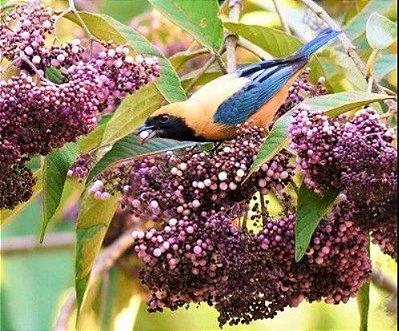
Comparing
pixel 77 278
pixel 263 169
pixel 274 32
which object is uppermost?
pixel 274 32

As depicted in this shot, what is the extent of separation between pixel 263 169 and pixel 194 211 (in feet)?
0.51

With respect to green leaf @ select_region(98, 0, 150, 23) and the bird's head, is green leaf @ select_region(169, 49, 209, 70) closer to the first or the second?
the bird's head

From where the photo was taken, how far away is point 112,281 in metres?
3.75

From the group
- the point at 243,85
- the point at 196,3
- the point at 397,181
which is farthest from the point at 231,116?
the point at 397,181

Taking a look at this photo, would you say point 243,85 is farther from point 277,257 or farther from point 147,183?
point 277,257

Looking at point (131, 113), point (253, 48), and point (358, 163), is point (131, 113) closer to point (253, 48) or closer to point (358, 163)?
point (253, 48)

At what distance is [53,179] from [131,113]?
0.32 meters

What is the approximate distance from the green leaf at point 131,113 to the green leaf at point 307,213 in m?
0.49

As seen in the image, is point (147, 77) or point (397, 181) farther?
point (147, 77)

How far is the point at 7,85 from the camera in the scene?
6.75ft

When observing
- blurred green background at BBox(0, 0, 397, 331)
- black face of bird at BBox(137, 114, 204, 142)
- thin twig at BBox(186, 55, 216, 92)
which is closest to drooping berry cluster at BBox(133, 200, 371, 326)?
black face of bird at BBox(137, 114, 204, 142)

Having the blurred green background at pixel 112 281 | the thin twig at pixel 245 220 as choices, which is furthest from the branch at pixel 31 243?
the thin twig at pixel 245 220

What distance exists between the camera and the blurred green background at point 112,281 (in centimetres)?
352

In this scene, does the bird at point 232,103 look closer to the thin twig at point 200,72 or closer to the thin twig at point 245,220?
the thin twig at point 200,72
